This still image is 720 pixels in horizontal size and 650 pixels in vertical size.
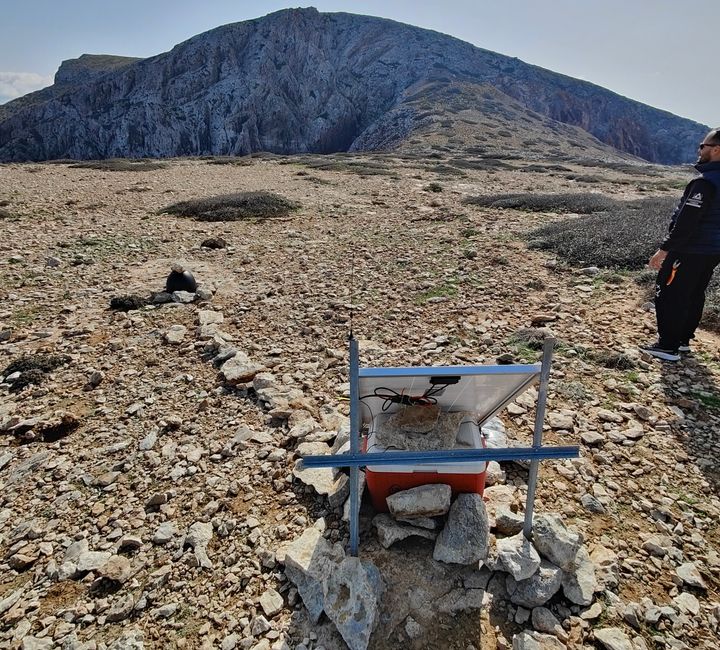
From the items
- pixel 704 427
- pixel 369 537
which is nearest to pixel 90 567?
pixel 369 537

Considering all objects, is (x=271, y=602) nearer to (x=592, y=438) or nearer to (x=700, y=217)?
(x=592, y=438)

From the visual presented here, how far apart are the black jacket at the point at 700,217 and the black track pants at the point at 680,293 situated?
14 centimetres

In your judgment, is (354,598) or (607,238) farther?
(607,238)

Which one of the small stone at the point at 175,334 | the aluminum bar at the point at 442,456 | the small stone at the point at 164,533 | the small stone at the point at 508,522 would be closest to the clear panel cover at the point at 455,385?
the aluminum bar at the point at 442,456

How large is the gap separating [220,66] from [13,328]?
384 feet

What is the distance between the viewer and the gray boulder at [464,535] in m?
3.01

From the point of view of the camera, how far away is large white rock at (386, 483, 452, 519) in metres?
3.14

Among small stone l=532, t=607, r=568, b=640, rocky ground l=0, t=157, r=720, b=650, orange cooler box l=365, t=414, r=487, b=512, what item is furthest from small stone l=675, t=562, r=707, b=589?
orange cooler box l=365, t=414, r=487, b=512

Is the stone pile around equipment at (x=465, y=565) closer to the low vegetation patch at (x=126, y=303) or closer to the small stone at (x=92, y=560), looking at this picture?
the small stone at (x=92, y=560)

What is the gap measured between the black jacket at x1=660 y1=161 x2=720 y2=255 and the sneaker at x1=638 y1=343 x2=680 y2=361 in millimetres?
1356

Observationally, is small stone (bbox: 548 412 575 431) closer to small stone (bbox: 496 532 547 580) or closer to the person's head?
small stone (bbox: 496 532 547 580)

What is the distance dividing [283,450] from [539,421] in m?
2.61

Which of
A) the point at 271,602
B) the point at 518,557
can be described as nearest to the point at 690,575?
the point at 518,557

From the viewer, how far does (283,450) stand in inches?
177
